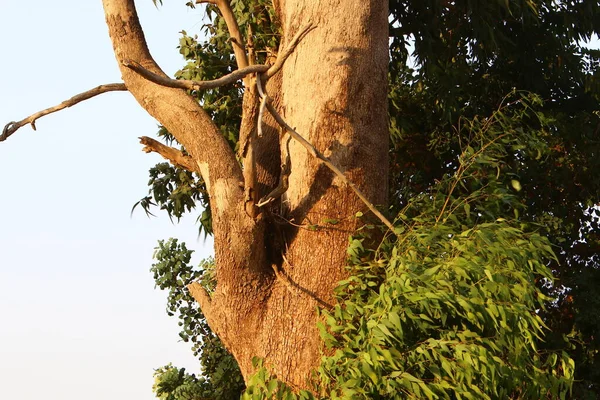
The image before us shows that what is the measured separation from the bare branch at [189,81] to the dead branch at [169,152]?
1.26 m

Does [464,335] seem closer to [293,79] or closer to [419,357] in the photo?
[419,357]

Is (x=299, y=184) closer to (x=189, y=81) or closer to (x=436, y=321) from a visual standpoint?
(x=189, y=81)

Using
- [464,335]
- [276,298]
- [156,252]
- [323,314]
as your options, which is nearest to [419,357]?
[464,335]

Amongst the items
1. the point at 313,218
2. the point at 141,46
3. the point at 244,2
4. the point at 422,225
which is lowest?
the point at 422,225

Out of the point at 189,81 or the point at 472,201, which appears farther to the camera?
the point at 472,201

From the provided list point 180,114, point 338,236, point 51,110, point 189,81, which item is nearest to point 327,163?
point 338,236

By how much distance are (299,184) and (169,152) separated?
149 cm

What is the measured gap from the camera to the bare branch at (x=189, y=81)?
22.7 ft

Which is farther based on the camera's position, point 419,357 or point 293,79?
point 293,79

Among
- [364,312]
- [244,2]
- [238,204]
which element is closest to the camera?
[364,312]

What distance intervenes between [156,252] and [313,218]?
5868mm

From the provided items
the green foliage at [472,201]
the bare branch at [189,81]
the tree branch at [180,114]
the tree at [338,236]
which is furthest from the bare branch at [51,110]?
the green foliage at [472,201]

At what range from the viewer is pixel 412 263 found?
703 centimetres

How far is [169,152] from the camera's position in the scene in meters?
8.70
